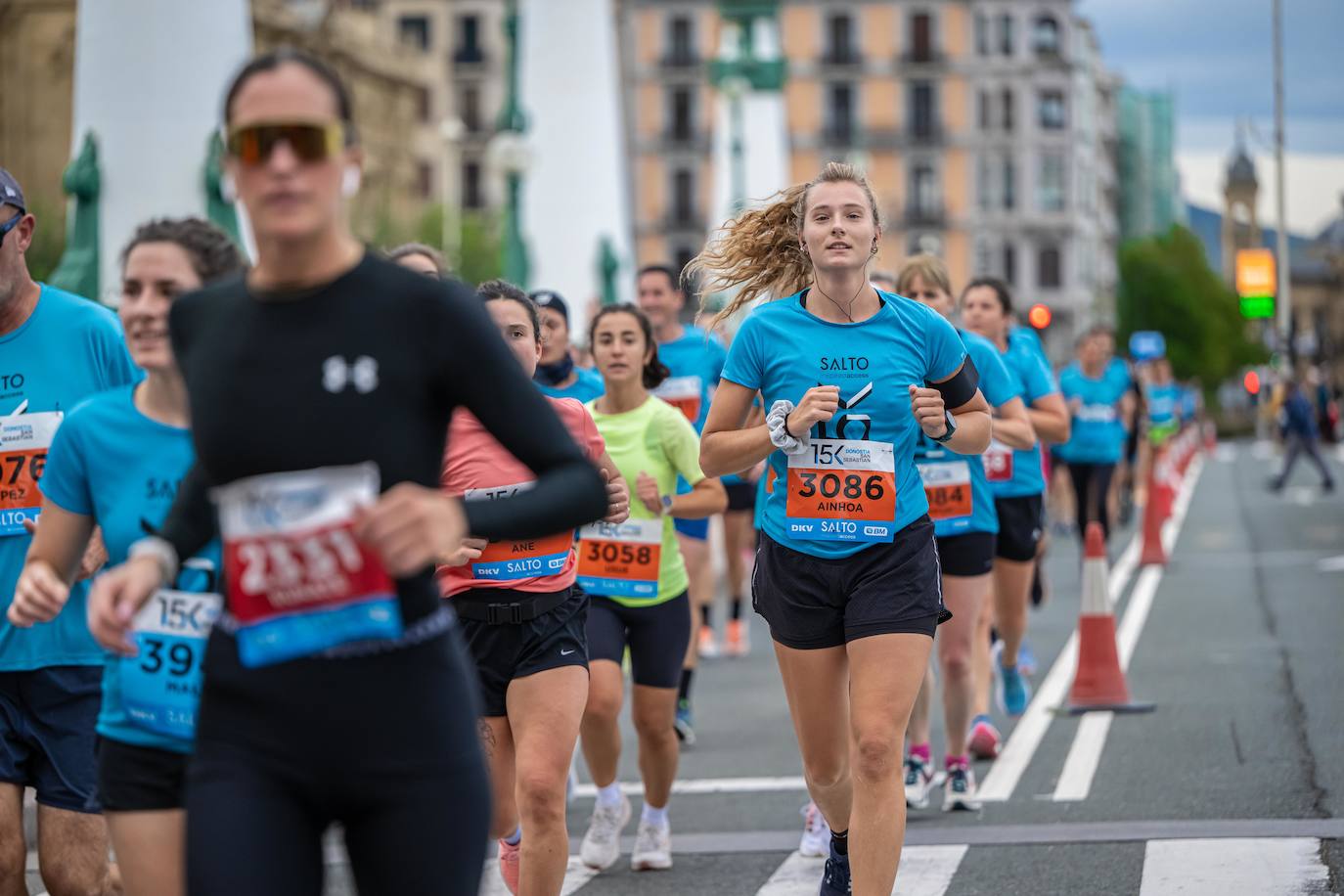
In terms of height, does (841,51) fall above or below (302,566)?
above

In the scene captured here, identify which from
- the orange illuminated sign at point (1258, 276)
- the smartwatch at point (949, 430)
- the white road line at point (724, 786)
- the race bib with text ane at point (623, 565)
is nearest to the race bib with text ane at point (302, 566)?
the smartwatch at point (949, 430)

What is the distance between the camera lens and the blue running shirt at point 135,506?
14.2ft

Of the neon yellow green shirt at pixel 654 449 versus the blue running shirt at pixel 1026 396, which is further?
the blue running shirt at pixel 1026 396

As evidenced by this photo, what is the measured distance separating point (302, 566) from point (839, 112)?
106354 millimetres

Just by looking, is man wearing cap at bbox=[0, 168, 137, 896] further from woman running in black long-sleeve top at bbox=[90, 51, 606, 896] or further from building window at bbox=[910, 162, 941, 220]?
building window at bbox=[910, 162, 941, 220]

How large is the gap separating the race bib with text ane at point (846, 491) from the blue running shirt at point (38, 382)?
1.94 meters

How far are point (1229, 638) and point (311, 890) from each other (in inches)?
491

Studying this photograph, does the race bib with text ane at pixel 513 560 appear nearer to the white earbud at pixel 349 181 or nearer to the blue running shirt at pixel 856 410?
the blue running shirt at pixel 856 410

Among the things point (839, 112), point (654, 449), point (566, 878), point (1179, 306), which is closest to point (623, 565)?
point (654, 449)

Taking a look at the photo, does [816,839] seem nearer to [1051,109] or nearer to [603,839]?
[603,839]

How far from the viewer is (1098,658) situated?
38.8 feet

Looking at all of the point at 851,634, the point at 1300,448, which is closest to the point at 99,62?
the point at 851,634

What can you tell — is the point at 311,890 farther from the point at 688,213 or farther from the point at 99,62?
the point at 688,213

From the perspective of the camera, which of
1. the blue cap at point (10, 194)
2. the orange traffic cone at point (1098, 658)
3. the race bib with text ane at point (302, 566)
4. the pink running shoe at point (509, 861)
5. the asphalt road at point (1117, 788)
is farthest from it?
the orange traffic cone at point (1098, 658)
